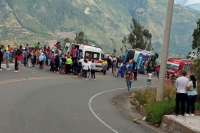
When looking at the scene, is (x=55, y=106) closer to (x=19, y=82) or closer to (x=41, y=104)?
(x=41, y=104)

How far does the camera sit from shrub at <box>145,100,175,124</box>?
74.8 ft

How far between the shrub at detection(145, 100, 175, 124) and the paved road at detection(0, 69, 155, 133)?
1041 mm

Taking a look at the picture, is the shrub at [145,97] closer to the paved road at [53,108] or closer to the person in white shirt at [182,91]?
the paved road at [53,108]

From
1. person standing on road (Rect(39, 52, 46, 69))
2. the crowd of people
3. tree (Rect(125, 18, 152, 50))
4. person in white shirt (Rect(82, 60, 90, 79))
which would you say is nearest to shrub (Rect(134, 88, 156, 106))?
person in white shirt (Rect(82, 60, 90, 79))

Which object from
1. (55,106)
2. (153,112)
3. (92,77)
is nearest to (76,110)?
(55,106)

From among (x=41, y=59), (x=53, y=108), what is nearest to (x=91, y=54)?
(x=41, y=59)

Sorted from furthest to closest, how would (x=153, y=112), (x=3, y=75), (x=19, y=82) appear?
(x=3, y=75)
(x=19, y=82)
(x=153, y=112)

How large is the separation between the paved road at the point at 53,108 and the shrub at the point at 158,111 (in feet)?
3.42

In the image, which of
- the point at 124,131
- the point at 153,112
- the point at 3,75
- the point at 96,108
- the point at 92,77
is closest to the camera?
the point at 124,131

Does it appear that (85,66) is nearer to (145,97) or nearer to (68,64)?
(68,64)

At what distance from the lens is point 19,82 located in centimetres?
3466

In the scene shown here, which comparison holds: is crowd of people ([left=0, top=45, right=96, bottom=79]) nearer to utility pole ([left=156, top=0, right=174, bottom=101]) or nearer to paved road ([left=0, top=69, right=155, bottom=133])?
paved road ([left=0, top=69, right=155, bottom=133])

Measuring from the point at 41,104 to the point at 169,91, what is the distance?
8.05 meters

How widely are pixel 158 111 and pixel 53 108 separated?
13.2 feet
